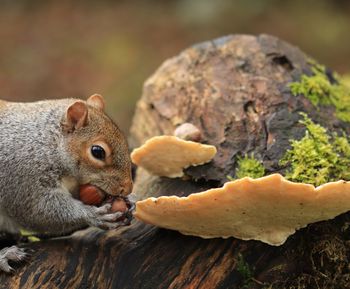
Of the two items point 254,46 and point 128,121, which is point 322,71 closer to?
point 254,46

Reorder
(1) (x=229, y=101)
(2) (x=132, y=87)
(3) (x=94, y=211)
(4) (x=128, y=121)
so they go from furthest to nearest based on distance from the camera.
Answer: (2) (x=132, y=87) → (4) (x=128, y=121) → (1) (x=229, y=101) → (3) (x=94, y=211)

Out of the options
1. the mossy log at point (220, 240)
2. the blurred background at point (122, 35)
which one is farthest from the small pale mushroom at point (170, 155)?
the blurred background at point (122, 35)

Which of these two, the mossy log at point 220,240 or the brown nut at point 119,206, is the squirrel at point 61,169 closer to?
the brown nut at point 119,206

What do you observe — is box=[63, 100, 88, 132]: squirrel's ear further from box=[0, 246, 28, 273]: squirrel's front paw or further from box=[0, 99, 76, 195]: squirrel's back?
box=[0, 246, 28, 273]: squirrel's front paw

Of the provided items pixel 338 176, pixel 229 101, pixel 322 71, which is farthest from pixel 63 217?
pixel 322 71

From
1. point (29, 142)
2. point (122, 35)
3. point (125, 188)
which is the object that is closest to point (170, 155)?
point (125, 188)

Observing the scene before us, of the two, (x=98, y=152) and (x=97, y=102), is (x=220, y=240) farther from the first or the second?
(x=97, y=102)

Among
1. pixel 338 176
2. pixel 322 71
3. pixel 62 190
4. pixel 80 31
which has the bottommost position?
pixel 62 190
